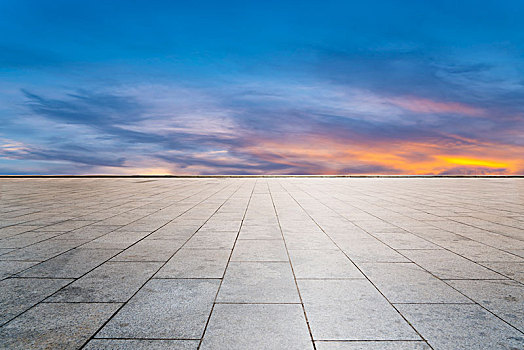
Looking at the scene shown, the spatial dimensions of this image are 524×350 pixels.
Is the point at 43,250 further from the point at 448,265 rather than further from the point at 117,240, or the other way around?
the point at 448,265

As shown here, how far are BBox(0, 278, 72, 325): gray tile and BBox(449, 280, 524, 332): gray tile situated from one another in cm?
538

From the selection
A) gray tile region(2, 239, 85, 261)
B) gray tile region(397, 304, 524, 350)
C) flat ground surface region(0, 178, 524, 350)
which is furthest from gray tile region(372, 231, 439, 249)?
gray tile region(2, 239, 85, 261)

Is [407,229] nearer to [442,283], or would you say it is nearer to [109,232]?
[442,283]

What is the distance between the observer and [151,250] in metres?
6.08

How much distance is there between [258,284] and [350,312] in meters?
1.29

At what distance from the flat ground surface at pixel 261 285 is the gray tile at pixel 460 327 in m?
0.02

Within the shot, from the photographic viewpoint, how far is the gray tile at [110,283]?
399cm

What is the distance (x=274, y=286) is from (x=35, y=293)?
307 centimetres

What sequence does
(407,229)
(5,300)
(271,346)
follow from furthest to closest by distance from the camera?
(407,229), (5,300), (271,346)

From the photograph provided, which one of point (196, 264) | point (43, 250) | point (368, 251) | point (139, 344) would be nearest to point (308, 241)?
point (368, 251)

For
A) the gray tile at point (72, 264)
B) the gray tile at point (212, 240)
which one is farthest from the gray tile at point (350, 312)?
the gray tile at point (72, 264)

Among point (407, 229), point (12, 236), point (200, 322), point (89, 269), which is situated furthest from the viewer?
point (407, 229)

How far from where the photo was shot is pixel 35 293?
4.14 metres

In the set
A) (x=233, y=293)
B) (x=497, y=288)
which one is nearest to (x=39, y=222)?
(x=233, y=293)
